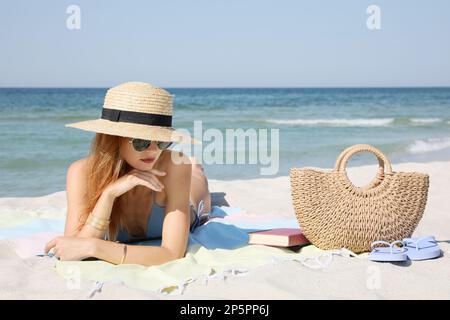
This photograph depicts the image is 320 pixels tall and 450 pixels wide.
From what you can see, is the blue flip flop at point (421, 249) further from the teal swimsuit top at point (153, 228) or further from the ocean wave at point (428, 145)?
the ocean wave at point (428, 145)

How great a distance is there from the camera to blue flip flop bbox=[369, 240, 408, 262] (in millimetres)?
3352

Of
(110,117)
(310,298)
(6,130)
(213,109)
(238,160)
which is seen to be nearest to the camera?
(310,298)

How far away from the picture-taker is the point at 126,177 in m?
3.32

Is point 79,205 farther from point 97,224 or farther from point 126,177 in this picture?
point 126,177

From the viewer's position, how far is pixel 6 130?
46.7ft

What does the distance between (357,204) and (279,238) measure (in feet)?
1.91

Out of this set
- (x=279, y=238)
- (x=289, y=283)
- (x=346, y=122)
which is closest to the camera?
(x=289, y=283)

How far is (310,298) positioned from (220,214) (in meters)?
2.39

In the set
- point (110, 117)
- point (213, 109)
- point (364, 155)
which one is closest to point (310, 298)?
point (110, 117)

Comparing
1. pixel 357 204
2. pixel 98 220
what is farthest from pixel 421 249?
pixel 98 220

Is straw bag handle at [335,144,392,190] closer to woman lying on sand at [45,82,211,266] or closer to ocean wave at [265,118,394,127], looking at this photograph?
woman lying on sand at [45,82,211,266]

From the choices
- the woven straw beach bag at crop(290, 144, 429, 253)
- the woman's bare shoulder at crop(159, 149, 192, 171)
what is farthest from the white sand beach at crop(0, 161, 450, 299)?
the woman's bare shoulder at crop(159, 149, 192, 171)

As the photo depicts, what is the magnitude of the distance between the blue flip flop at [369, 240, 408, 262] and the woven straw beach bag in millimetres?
118
